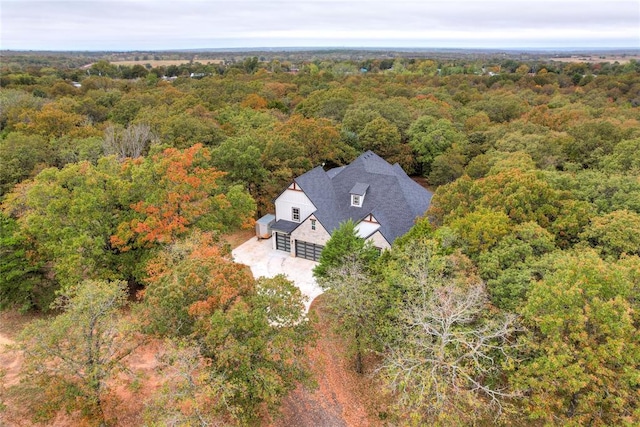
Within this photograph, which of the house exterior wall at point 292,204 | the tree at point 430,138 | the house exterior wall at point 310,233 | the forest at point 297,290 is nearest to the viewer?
the forest at point 297,290

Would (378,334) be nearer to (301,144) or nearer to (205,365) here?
(205,365)

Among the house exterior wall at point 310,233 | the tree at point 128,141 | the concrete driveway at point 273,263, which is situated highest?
the tree at point 128,141

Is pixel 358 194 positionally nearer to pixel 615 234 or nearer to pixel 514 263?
pixel 514 263

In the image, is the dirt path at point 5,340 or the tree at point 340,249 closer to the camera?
the dirt path at point 5,340

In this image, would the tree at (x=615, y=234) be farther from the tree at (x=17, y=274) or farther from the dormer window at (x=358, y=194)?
the tree at (x=17, y=274)

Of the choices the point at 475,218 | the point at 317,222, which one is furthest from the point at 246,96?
the point at 475,218

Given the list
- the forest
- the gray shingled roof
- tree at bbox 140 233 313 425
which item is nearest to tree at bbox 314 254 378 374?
the forest

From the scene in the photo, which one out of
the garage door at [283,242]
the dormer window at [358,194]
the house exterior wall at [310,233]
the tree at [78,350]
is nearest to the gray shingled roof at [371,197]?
the dormer window at [358,194]

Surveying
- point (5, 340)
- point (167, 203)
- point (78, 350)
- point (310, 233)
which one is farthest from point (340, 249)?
point (5, 340)
